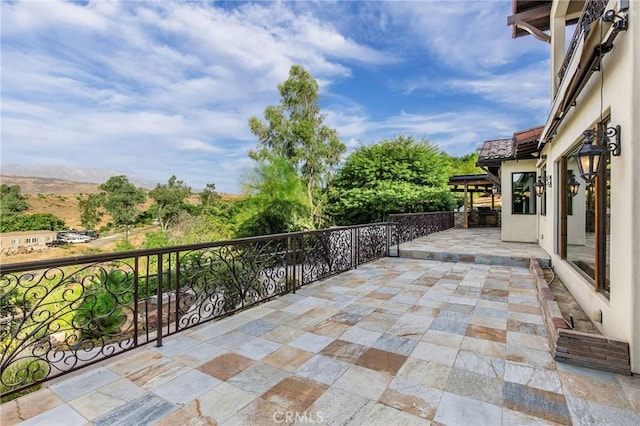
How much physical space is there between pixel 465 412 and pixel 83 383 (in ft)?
8.28

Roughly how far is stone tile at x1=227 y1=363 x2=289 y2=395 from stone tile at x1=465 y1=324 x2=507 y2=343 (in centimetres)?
188

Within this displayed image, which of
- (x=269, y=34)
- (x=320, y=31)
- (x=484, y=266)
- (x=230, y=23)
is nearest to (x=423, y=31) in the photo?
(x=320, y=31)

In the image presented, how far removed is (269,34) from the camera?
901cm

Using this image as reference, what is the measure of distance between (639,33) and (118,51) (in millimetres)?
13002

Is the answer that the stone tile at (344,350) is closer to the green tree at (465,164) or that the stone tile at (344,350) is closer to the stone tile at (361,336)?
the stone tile at (361,336)

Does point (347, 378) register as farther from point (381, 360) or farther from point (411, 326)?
point (411, 326)

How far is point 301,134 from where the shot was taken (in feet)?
55.1

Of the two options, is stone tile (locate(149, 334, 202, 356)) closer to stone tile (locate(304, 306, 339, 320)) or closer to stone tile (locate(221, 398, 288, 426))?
stone tile (locate(221, 398, 288, 426))

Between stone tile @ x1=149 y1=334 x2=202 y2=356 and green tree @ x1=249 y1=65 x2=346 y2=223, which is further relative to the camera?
green tree @ x1=249 y1=65 x2=346 y2=223

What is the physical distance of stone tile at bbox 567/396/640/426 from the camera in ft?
5.33

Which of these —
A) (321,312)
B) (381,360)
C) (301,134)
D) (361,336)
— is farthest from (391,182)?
(381,360)

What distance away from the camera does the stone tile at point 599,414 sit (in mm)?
1626

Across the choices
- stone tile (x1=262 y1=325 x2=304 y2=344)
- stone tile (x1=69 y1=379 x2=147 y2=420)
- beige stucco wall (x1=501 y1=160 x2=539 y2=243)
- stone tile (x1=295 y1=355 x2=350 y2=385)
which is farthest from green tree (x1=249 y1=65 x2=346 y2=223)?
stone tile (x1=69 y1=379 x2=147 y2=420)

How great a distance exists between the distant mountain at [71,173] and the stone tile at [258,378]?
15.5 m
